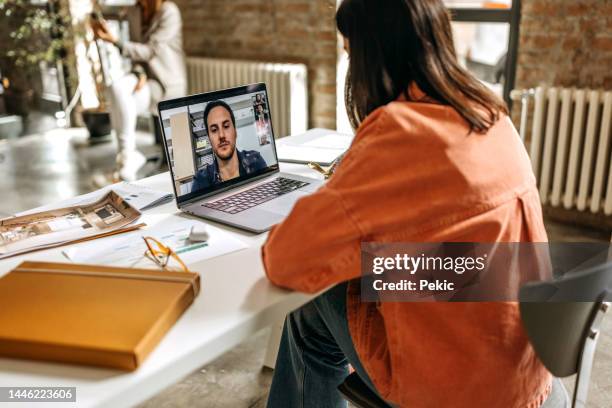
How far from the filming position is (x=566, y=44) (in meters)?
3.00

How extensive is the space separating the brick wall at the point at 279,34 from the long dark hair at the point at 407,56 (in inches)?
109

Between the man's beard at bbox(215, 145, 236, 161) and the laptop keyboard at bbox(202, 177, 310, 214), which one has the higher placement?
the man's beard at bbox(215, 145, 236, 161)

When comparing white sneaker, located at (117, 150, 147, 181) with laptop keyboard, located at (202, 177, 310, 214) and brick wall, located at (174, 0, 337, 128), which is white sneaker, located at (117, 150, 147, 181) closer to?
brick wall, located at (174, 0, 337, 128)

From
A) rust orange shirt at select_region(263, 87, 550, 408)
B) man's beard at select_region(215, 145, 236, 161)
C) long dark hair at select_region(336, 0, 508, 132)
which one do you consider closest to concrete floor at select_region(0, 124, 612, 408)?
man's beard at select_region(215, 145, 236, 161)

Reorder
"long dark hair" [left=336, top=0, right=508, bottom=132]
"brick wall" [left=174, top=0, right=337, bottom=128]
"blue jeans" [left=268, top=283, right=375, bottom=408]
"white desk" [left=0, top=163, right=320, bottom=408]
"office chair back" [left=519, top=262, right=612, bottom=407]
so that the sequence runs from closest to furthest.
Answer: "white desk" [left=0, top=163, right=320, bottom=408] → "office chair back" [left=519, top=262, right=612, bottom=407] → "long dark hair" [left=336, top=0, right=508, bottom=132] → "blue jeans" [left=268, top=283, right=375, bottom=408] → "brick wall" [left=174, top=0, right=337, bottom=128]

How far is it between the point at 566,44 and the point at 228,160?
2202 millimetres

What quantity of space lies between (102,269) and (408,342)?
0.54 meters

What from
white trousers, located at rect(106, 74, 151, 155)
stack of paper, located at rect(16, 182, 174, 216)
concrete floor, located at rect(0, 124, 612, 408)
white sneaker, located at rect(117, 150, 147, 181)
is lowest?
concrete floor, located at rect(0, 124, 612, 408)

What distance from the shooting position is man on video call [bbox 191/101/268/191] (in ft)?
4.85

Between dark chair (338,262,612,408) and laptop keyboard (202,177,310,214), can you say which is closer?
dark chair (338,262,612,408)

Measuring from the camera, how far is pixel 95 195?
59.9 inches

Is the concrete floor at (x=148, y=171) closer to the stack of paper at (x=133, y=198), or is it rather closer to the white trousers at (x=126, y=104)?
the white trousers at (x=126, y=104)

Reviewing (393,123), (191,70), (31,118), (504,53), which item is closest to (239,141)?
(393,123)

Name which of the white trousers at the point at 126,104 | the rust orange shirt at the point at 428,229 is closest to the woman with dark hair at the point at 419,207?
the rust orange shirt at the point at 428,229
